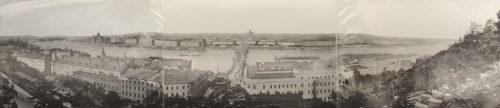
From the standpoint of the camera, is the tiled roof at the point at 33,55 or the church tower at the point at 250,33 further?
the tiled roof at the point at 33,55

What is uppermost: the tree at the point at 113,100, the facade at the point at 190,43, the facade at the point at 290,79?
the facade at the point at 190,43

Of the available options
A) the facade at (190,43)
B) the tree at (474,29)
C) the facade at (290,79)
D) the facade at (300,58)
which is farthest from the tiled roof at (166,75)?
the tree at (474,29)

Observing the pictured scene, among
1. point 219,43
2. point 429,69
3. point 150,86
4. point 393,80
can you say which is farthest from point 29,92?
point 429,69

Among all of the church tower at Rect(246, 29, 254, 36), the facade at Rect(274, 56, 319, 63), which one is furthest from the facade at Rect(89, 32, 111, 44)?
the facade at Rect(274, 56, 319, 63)

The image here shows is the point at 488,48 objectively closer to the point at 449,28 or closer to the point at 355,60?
the point at 449,28

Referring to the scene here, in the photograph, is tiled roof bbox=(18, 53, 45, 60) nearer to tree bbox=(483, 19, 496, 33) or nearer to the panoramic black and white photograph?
the panoramic black and white photograph

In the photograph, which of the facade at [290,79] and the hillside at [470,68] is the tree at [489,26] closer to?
the hillside at [470,68]

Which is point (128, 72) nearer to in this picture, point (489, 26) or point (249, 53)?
point (249, 53)
